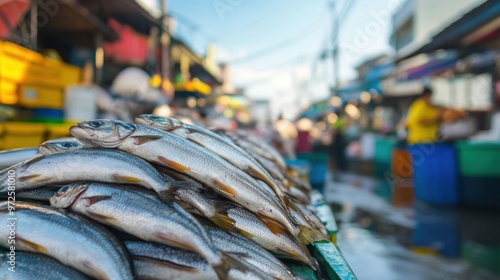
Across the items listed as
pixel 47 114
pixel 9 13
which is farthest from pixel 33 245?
pixel 47 114

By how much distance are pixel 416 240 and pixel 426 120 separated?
3.65 meters

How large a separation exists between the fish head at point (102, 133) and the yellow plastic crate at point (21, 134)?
272cm

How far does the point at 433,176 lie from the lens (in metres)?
7.89

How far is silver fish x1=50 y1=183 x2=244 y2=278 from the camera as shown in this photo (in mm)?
1456

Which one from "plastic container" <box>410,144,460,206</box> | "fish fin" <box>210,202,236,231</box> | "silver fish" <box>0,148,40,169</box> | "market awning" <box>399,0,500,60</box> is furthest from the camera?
"plastic container" <box>410,144,460,206</box>

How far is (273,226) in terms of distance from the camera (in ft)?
5.98

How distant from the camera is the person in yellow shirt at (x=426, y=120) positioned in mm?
8188

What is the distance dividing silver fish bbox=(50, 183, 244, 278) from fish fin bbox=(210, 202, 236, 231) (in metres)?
0.15

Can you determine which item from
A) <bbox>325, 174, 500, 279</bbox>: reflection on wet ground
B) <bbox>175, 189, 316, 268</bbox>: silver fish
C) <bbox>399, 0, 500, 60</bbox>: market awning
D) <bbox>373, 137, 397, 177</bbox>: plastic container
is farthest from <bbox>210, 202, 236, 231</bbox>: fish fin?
<bbox>373, 137, 397, 177</bbox>: plastic container

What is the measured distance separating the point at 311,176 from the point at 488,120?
8.91m

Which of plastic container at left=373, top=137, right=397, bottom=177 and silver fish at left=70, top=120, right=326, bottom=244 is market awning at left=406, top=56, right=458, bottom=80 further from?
silver fish at left=70, top=120, right=326, bottom=244

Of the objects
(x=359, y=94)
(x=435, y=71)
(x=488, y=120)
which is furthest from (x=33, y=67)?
(x=359, y=94)

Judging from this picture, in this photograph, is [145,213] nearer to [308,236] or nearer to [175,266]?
[175,266]

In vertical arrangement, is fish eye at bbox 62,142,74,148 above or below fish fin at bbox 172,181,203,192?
above
